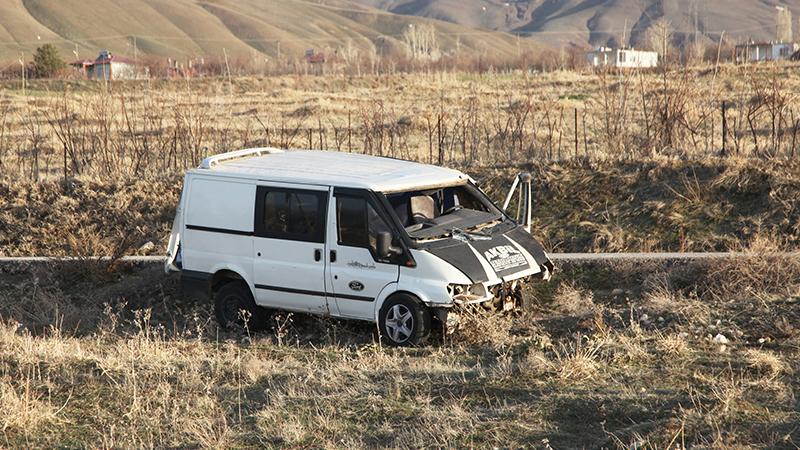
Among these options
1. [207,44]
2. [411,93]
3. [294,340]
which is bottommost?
[294,340]

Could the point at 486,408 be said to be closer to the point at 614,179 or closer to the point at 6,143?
the point at 614,179

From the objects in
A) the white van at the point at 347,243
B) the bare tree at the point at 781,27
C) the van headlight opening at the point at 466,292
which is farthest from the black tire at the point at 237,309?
the bare tree at the point at 781,27

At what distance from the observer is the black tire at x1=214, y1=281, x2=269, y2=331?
37.5 feet

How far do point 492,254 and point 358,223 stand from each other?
1.43 m

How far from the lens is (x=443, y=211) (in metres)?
11.5

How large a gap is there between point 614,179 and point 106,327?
28.5 ft

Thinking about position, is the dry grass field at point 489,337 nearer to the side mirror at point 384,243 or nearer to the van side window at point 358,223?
the side mirror at point 384,243

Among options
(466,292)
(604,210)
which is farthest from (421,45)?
(466,292)

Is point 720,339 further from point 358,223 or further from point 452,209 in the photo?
point 358,223

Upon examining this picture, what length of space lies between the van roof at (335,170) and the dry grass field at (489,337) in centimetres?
165

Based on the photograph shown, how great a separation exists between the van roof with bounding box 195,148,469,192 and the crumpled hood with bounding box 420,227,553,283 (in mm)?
827

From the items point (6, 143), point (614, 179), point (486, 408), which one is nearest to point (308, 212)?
point (486, 408)

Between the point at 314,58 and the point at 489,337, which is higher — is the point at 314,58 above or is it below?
above

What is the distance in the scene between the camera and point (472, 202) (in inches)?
468
